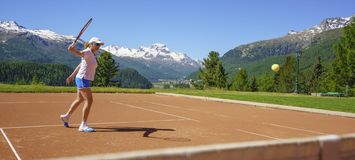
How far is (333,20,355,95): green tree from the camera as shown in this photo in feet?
133

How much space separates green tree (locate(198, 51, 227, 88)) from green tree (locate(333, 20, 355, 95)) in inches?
1226

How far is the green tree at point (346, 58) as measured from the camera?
40531mm

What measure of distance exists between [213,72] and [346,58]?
3585 centimetres

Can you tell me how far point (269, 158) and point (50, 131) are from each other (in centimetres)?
542

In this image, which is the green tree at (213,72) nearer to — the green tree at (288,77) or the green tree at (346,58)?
the green tree at (288,77)

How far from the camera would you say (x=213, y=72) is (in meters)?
75.9

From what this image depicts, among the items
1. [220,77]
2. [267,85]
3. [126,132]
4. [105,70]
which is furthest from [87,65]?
[267,85]

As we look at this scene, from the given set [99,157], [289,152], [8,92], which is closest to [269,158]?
[289,152]

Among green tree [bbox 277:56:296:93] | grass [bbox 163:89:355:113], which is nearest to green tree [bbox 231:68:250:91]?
green tree [bbox 277:56:296:93]

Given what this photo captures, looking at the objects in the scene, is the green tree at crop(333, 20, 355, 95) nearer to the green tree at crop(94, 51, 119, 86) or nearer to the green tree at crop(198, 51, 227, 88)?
the green tree at crop(198, 51, 227, 88)

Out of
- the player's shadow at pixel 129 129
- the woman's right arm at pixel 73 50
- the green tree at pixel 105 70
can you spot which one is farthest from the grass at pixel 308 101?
the green tree at pixel 105 70

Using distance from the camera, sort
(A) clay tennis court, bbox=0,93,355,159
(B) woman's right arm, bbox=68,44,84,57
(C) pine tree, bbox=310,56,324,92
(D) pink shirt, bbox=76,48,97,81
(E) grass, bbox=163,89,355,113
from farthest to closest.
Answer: (C) pine tree, bbox=310,56,324,92 → (E) grass, bbox=163,89,355,113 → (D) pink shirt, bbox=76,48,97,81 → (B) woman's right arm, bbox=68,44,84,57 → (A) clay tennis court, bbox=0,93,355,159

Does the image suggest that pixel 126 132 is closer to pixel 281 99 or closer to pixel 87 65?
pixel 87 65

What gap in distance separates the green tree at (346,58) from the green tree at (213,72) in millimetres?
31151
